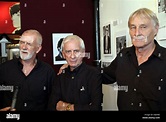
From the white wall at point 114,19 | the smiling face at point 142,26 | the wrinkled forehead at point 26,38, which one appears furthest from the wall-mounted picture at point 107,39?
the wrinkled forehead at point 26,38

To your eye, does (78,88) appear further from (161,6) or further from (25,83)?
(161,6)

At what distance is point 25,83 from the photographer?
60 cm

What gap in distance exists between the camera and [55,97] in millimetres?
604

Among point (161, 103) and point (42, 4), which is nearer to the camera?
point (161, 103)

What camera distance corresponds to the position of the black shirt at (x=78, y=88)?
0.59 metres

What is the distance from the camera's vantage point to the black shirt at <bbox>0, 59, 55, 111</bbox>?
0.60 metres

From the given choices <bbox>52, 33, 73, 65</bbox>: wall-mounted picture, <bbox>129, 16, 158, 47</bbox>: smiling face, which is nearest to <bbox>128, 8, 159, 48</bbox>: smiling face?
<bbox>129, 16, 158, 47</bbox>: smiling face

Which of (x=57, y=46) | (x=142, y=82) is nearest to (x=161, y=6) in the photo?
(x=142, y=82)

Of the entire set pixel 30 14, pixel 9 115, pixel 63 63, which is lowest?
pixel 9 115

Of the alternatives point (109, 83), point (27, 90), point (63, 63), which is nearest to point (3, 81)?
point (27, 90)

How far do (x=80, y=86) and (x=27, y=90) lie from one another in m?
0.16

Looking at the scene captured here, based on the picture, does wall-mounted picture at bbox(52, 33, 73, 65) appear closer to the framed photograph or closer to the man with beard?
the man with beard

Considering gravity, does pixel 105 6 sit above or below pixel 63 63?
above

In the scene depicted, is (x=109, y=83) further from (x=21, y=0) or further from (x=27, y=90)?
(x=21, y=0)
